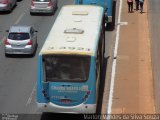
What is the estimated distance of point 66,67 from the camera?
19703 mm

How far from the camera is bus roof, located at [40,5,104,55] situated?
2000cm

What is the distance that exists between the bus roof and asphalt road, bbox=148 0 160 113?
158 inches

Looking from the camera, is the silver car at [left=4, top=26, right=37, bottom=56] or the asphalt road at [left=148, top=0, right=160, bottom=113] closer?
the asphalt road at [left=148, top=0, right=160, bottom=113]

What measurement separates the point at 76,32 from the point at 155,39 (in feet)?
39.2

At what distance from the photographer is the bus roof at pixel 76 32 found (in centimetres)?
2000

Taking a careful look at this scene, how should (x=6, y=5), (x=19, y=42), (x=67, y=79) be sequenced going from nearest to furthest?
(x=67, y=79), (x=19, y=42), (x=6, y=5)

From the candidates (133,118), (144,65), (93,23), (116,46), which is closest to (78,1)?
(116,46)

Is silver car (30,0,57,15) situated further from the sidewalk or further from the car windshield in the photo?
the car windshield

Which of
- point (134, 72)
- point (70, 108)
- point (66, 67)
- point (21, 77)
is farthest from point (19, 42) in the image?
point (70, 108)

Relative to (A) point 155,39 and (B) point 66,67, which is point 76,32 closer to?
(B) point 66,67

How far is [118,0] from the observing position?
4494 cm

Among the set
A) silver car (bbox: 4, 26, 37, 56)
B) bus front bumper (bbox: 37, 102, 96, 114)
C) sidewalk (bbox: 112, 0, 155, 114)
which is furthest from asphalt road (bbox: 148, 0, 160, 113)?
silver car (bbox: 4, 26, 37, 56)

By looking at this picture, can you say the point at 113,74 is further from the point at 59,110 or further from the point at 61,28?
the point at 59,110

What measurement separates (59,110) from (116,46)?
1185 centimetres
